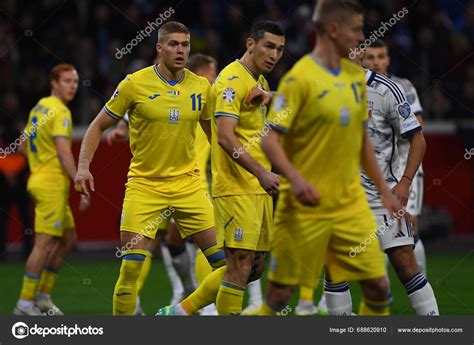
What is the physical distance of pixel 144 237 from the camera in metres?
8.52

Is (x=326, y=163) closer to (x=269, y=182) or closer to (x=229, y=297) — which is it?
(x=269, y=182)

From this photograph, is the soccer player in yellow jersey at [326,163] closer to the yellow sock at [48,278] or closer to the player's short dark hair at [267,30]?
the player's short dark hair at [267,30]

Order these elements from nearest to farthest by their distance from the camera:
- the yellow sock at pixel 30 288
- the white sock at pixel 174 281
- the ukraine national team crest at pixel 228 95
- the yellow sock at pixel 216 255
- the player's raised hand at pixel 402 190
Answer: the player's raised hand at pixel 402 190 → the ukraine national team crest at pixel 228 95 → the yellow sock at pixel 216 255 → the yellow sock at pixel 30 288 → the white sock at pixel 174 281

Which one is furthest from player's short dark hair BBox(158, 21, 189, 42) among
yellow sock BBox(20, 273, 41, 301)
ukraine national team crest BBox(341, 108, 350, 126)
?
yellow sock BBox(20, 273, 41, 301)

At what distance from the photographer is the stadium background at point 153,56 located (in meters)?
16.8

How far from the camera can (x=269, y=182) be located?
7777 millimetres

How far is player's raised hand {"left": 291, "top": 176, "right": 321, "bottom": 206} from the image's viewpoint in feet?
20.6

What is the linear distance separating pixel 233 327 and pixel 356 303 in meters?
4.46

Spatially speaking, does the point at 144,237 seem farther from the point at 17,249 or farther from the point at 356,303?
the point at 17,249

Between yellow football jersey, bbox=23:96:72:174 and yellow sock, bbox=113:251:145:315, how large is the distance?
3.11 metres

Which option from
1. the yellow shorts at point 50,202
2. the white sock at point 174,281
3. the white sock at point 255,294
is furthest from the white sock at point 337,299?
the yellow shorts at point 50,202

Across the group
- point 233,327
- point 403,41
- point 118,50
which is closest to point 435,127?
point 403,41

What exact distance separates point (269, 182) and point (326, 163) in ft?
4.09

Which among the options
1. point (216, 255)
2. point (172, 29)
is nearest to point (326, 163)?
point (216, 255)
